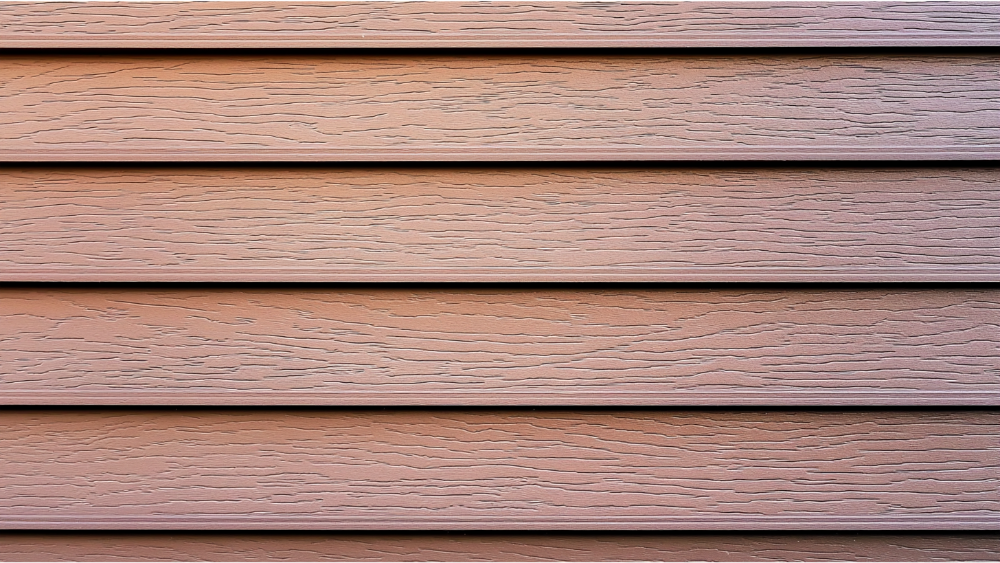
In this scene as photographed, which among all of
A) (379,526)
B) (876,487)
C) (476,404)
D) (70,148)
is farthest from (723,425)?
(70,148)

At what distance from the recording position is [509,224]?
0.91 metres

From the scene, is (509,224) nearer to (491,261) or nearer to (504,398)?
(491,261)

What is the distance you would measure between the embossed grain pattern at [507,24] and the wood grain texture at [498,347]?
37 centimetres

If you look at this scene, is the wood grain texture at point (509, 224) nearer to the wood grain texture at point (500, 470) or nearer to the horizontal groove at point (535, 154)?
the horizontal groove at point (535, 154)

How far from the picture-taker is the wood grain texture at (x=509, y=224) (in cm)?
90

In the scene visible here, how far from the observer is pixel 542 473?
0.93m

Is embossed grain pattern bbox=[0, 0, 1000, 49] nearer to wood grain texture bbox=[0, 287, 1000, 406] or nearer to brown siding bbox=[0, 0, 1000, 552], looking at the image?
brown siding bbox=[0, 0, 1000, 552]

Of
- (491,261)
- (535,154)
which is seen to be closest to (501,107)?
(535,154)

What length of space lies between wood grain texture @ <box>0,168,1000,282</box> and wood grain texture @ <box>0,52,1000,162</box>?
0.11 feet

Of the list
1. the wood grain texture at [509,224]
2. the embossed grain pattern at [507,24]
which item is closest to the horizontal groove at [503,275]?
the wood grain texture at [509,224]

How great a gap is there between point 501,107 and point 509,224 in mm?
177

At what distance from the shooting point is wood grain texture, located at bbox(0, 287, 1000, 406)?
906 mm

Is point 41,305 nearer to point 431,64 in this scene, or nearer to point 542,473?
point 431,64

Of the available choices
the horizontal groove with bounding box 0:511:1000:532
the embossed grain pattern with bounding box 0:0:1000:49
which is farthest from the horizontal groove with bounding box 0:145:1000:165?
the horizontal groove with bounding box 0:511:1000:532
